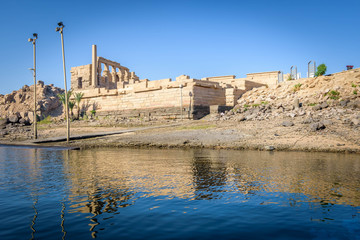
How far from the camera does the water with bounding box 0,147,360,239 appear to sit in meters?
3.34

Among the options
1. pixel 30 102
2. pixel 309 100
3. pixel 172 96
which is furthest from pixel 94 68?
pixel 309 100

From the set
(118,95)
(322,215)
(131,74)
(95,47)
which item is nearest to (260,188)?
(322,215)

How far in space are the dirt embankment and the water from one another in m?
4.83

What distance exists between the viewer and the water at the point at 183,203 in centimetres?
334

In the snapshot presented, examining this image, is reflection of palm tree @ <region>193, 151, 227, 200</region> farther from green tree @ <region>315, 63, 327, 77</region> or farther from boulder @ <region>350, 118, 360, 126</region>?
green tree @ <region>315, 63, 327, 77</region>

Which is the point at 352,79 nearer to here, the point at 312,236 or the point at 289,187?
the point at 289,187

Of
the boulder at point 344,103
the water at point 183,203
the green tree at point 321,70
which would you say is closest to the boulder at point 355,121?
the boulder at point 344,103

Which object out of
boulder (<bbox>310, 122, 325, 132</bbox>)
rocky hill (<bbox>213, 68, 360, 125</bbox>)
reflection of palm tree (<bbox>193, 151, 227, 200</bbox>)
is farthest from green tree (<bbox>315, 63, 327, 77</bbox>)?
reflection of palm tree (<bbox>193, 151, 227, 200</bbox>)

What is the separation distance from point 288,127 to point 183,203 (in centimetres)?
1140

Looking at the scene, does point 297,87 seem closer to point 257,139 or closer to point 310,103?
point 310,103

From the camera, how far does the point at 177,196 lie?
485 centimetres

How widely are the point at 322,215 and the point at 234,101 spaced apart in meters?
22.7

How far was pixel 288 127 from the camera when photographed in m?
14.4

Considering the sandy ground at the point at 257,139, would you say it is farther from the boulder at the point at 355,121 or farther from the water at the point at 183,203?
the water at the point at 183,203
